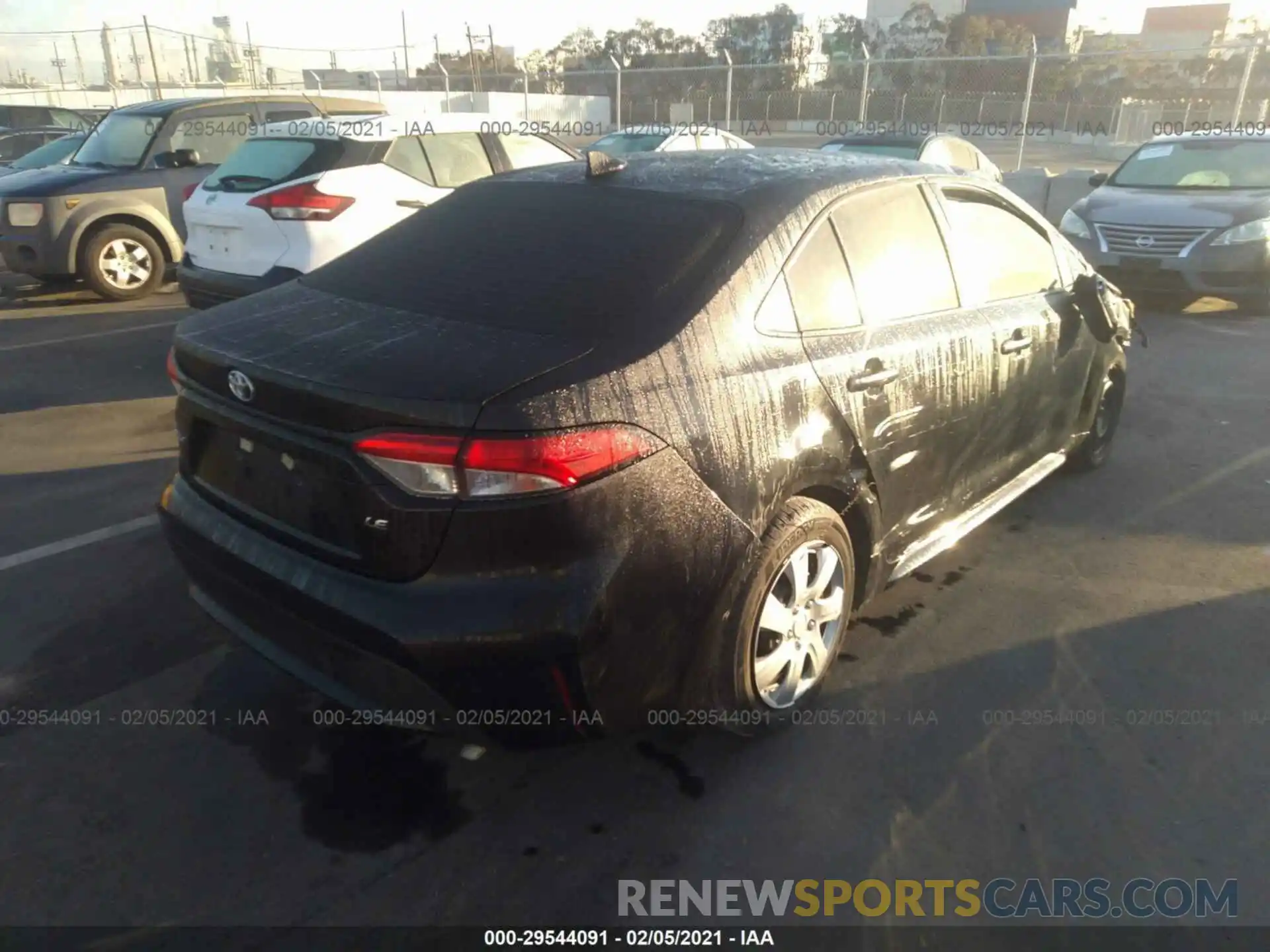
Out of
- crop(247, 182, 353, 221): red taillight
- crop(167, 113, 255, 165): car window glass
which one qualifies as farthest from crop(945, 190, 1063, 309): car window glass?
crop(167, 113, 255, 165): car window glass

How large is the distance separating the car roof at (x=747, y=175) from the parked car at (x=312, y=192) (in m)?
2.99

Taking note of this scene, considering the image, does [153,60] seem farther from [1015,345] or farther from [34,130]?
[1015,345]

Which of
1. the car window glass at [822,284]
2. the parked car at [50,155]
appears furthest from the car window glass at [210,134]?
the car window glass at [822,284]

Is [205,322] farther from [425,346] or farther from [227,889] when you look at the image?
[227,889]

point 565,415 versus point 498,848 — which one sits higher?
point 565,415

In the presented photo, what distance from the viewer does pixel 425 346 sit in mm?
2355

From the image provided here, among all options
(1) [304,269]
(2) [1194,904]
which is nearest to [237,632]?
(2) [1194,904]

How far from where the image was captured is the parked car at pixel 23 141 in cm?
1412

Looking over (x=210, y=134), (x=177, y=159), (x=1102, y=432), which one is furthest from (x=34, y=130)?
(x=1102, y=432)

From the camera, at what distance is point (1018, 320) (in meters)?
3.72

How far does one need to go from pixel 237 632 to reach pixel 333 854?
0.67 meters

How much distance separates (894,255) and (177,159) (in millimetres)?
8006

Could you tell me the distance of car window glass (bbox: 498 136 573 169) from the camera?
764 centimetres

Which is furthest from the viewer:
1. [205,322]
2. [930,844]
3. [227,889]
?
[205,322]
